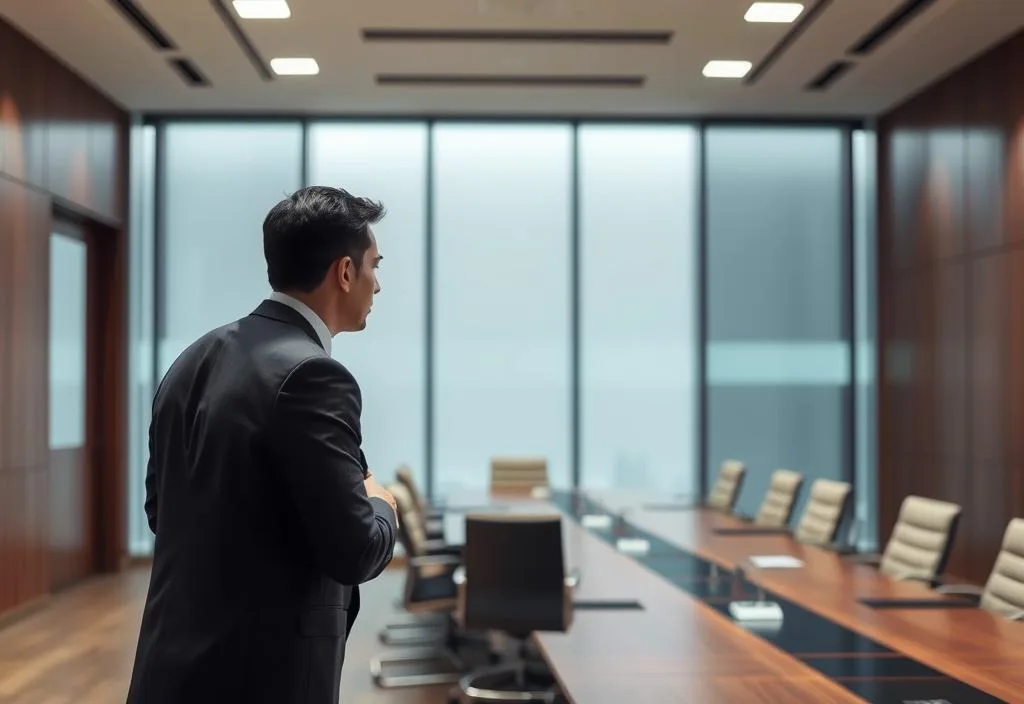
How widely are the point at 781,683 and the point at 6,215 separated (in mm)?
5821

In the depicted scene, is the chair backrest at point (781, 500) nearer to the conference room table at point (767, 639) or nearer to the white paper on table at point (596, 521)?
the white paper on table at point (596, 521)

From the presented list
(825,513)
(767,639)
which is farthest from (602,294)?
(767,639)

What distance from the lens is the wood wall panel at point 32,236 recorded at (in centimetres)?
665

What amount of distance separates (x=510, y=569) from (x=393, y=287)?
5.35m

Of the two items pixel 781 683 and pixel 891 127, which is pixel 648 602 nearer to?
pixel 781 683

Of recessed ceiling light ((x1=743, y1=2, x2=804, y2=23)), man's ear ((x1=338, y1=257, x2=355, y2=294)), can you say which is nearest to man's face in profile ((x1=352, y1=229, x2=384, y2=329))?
man's ear ((x1=338, y1=257, x2=355, y2=294))

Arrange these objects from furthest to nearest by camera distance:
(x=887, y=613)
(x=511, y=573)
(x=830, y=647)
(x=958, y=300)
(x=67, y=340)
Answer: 1. (x=67, y=340)
2. (x=958, y=300)
3. (x=511, y=573)
4. (x=887, y=613)
5. (x=830, y=647)

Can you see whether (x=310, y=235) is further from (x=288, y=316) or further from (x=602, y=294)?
(x=602, y=294)

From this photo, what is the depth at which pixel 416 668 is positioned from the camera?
5.60 meters

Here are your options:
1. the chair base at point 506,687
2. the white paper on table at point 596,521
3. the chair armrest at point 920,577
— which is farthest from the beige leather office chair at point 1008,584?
the white paper on table at point 596,521

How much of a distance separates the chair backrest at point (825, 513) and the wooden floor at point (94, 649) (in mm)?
2424

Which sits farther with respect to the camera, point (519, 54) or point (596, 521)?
point (519, 54)

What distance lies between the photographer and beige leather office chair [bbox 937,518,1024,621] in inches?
162

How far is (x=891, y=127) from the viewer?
9.02 metres
